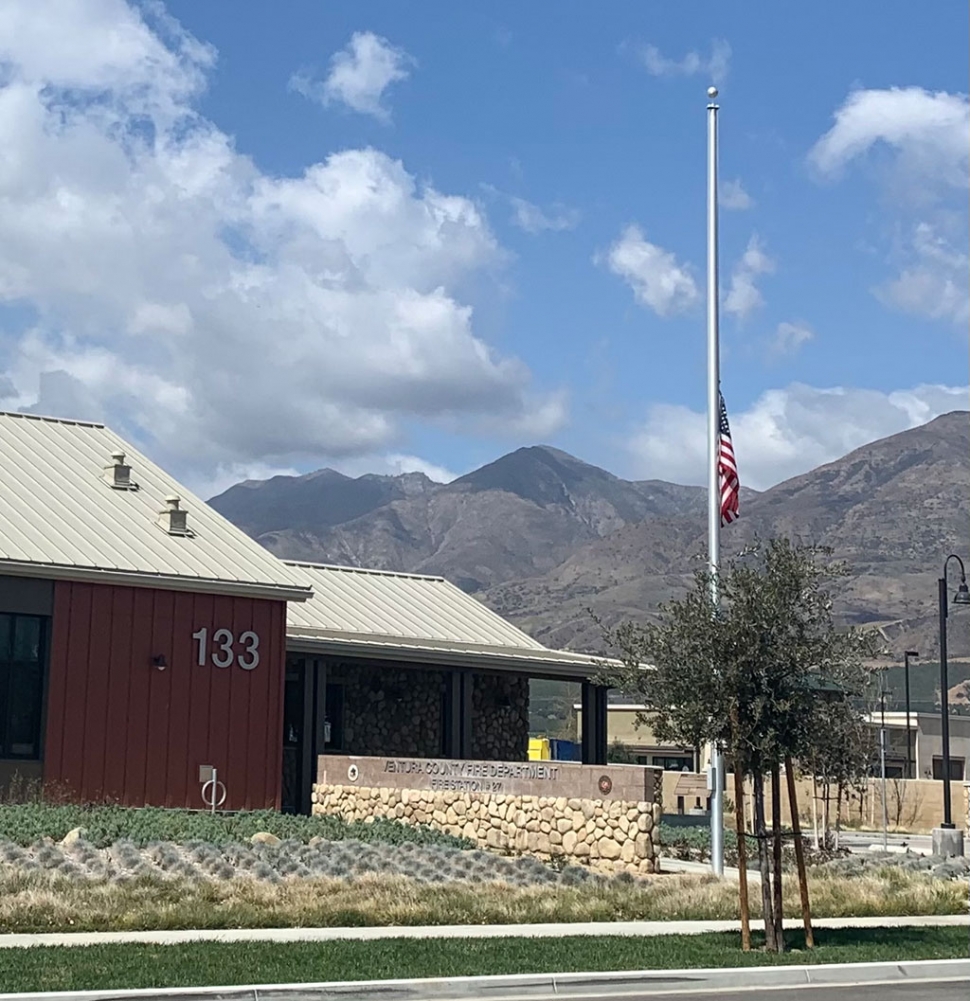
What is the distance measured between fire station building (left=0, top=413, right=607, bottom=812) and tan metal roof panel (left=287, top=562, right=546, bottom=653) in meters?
0.13

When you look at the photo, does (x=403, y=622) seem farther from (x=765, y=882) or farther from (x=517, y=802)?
(x=765, y=882)

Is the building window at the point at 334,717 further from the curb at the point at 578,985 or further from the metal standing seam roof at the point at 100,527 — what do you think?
the curb at the point at 578,985

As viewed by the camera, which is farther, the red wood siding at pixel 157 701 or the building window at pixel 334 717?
the building window at pixel 334 717

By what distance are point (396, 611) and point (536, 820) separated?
14.0 meters

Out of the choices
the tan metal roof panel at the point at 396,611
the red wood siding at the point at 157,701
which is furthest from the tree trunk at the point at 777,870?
the tan metal roof panel at the point at 396,611

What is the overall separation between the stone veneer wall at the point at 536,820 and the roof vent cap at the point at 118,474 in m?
8.49

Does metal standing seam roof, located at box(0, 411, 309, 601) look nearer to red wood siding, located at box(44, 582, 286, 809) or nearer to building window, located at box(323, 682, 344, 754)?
red wood siding, located at box(44, 582, 286, 809)

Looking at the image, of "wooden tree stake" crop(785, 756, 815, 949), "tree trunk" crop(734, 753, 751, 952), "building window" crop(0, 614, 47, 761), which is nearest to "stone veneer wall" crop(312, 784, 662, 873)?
"building window" crop(0, 614, 47, 761)

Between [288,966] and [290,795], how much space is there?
2117 cm

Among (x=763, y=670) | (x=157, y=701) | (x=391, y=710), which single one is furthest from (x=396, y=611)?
(x=763, y=670)

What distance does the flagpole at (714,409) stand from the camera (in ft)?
71.9

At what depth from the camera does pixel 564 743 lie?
223 feet

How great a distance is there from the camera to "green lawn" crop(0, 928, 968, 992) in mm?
12445

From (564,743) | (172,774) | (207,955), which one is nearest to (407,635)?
(172,774)
